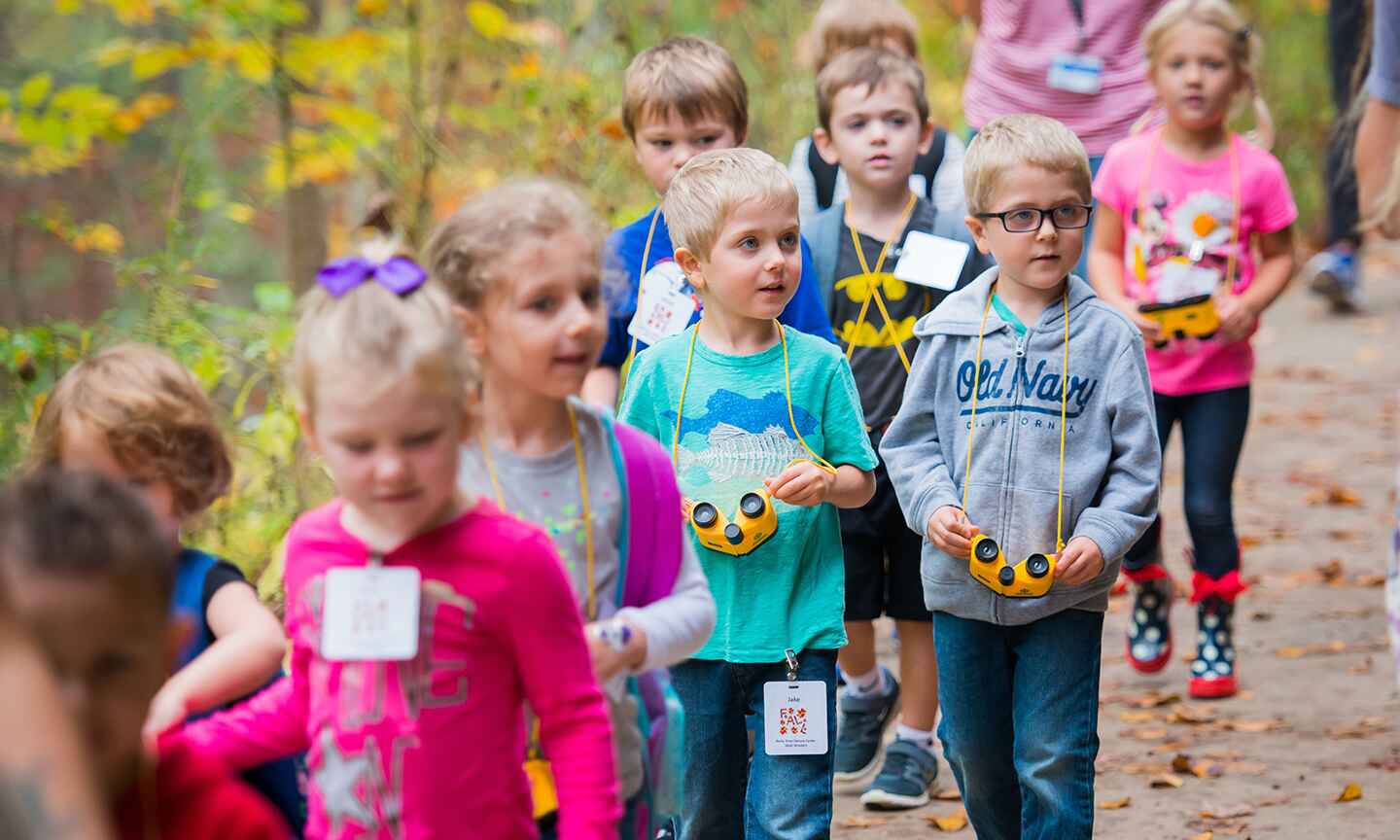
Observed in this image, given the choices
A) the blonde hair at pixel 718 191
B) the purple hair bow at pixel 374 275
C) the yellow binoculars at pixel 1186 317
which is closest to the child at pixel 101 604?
the purple hair bow at pixel 374 275

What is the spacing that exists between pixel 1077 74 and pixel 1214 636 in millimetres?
2199

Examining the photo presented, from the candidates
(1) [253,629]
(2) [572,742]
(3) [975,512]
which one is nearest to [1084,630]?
(3) [975,512]

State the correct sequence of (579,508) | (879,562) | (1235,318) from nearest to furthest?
(579,508) < (879,562) < (1235,318)

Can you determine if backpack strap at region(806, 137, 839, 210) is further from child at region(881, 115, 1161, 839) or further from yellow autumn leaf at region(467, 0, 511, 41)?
yellow autumn leaf at region(467, 0, 511, 41)

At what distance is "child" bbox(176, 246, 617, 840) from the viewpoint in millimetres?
2447

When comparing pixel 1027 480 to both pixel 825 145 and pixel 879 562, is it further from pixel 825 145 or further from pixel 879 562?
pixel 825 145

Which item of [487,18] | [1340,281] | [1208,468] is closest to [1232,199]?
[1208,468]

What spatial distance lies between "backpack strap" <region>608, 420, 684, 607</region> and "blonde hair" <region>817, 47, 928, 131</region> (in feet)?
7.88

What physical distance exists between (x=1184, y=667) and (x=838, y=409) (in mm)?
3021

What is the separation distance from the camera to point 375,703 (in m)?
2.51

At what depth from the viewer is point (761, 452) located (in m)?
3.78

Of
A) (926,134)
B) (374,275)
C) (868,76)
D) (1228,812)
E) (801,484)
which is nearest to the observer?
(374,275)

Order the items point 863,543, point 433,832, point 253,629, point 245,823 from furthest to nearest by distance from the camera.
A: point 863,543
point 253,629
point 433,832
point 245,823

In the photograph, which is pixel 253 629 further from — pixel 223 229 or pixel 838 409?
pixel 223 229
